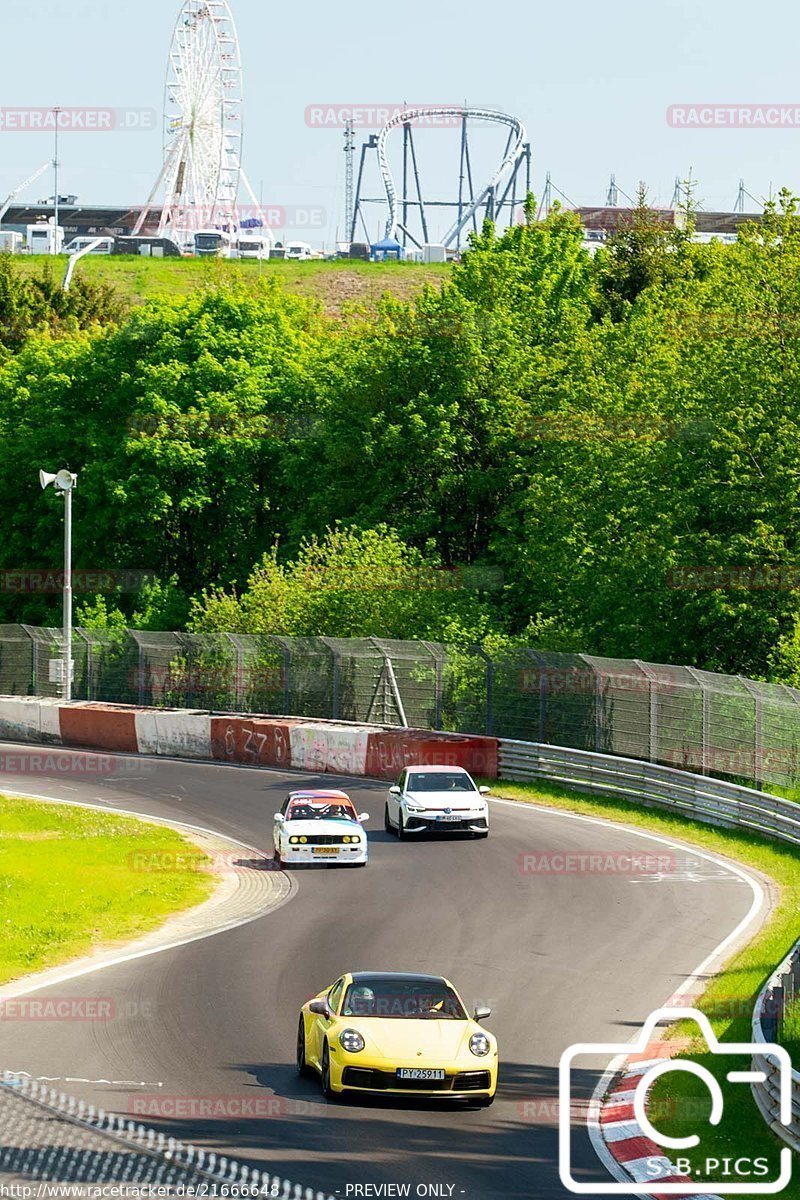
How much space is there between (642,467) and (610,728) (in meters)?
11.2

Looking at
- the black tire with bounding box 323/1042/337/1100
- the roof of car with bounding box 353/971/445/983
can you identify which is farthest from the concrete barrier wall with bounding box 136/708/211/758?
the black tire with bounding box 323/1042/337/1100

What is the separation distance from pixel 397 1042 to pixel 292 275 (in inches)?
5229

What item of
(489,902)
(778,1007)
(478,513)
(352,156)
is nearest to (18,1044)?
(778,1007)

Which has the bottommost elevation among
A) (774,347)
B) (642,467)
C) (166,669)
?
(166,669)

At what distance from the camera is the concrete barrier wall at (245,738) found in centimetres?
3881

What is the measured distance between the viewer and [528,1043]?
16359mm

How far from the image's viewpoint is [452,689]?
40188 mm

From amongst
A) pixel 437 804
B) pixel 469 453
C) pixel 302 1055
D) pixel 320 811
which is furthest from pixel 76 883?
pixel 469 453

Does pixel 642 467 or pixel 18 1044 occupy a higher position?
pixel 642 467

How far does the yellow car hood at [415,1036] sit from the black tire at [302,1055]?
73 centimetres

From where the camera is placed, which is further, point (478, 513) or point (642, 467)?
point (478, 513)

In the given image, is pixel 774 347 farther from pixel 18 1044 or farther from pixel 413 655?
pixel 18 1044

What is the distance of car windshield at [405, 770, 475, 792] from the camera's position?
31.7m

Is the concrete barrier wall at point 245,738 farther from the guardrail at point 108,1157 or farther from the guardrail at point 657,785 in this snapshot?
the guardrail at point 108,1157
